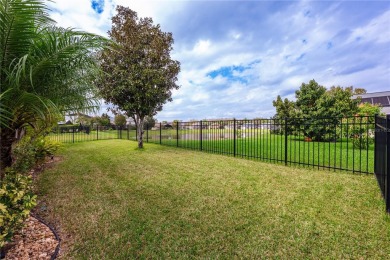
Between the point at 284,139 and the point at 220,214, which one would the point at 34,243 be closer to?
the point at 220,214

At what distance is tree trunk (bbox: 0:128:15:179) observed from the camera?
2751mm

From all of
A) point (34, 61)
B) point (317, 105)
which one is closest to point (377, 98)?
point (317, 105)

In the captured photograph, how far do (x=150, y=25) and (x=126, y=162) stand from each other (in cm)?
704

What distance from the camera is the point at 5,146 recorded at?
111 inches

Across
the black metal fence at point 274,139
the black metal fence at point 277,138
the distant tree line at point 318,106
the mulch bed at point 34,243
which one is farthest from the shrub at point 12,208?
the distant tree line at point 318,106

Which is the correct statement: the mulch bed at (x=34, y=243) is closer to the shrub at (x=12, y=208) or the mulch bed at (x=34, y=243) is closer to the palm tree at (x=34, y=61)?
the shrub at (x=12, y=208)

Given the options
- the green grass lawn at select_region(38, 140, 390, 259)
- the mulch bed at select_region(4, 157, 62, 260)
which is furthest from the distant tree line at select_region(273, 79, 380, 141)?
the mulch bed at select_region(4, 157, 62, 260)

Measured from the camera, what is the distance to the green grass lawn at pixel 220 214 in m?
2.31

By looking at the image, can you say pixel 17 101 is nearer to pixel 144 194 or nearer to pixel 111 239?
pixel 111 239

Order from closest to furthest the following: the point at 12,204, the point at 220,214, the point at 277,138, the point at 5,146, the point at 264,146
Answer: the point at 12,204, the point at 5,146, the point at 220,214, the point at 277,138, the point at 264,146

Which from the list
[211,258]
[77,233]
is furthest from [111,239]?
[211,258]

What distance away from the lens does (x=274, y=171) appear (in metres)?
5.33

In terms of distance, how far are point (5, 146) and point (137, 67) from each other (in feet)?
22.9

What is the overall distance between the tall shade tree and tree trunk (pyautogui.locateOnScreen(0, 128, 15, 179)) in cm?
618
